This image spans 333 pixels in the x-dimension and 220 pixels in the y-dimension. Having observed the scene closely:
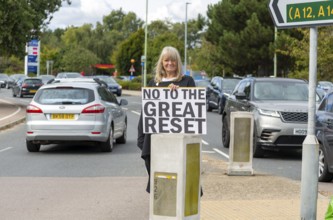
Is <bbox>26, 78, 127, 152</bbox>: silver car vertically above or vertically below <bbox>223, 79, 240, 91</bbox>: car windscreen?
below

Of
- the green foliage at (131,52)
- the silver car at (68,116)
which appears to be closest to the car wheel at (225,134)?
the silver car at (68,116)

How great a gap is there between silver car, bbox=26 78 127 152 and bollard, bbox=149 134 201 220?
8531 mm

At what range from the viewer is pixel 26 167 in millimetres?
12969

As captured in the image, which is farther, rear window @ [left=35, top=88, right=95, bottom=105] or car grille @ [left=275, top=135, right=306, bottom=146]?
rear window @ [left=35, top=88, right=95, bottom=105]

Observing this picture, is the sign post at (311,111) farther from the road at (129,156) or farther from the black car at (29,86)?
the black car at (29,86)

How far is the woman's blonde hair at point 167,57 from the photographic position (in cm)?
693

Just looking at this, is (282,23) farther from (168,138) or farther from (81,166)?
(81,166)

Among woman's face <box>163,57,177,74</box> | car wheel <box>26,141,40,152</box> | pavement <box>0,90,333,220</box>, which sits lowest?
pavement <box>0,90,333,220</box>

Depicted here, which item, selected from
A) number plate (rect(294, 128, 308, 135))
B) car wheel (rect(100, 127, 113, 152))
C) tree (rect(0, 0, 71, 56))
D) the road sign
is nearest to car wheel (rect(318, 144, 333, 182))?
number plate (rect(294, 128, 308, 135))

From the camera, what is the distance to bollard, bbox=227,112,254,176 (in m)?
11.8

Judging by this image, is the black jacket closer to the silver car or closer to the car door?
the silver car

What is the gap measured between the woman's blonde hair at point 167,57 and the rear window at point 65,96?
8367 mm

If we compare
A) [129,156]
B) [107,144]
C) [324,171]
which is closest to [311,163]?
[324,171]

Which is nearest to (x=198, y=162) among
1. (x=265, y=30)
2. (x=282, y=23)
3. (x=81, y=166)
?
(x=282, y=23)
